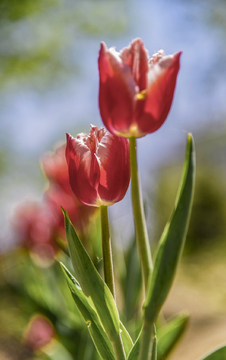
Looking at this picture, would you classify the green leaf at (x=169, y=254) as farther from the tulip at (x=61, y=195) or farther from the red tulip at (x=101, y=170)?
the tulip at (x=61, y=195)

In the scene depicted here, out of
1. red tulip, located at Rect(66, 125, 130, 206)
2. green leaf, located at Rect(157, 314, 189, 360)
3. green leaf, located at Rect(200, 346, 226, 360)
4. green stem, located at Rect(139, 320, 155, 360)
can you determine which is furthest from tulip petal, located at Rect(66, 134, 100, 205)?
green leaf, located at Rect(157, 314, 189, 360)

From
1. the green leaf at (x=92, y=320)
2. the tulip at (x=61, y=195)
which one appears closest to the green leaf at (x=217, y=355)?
the green leaf at (x=92, y=320)

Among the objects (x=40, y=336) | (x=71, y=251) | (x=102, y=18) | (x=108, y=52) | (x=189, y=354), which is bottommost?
(x=189, y=354)

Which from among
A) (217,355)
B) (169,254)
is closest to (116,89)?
(169,254)

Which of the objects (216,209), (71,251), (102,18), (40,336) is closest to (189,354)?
(40,336)

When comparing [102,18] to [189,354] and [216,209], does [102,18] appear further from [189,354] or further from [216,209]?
[189,354]

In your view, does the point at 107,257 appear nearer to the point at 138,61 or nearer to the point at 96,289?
the point at 96,289
